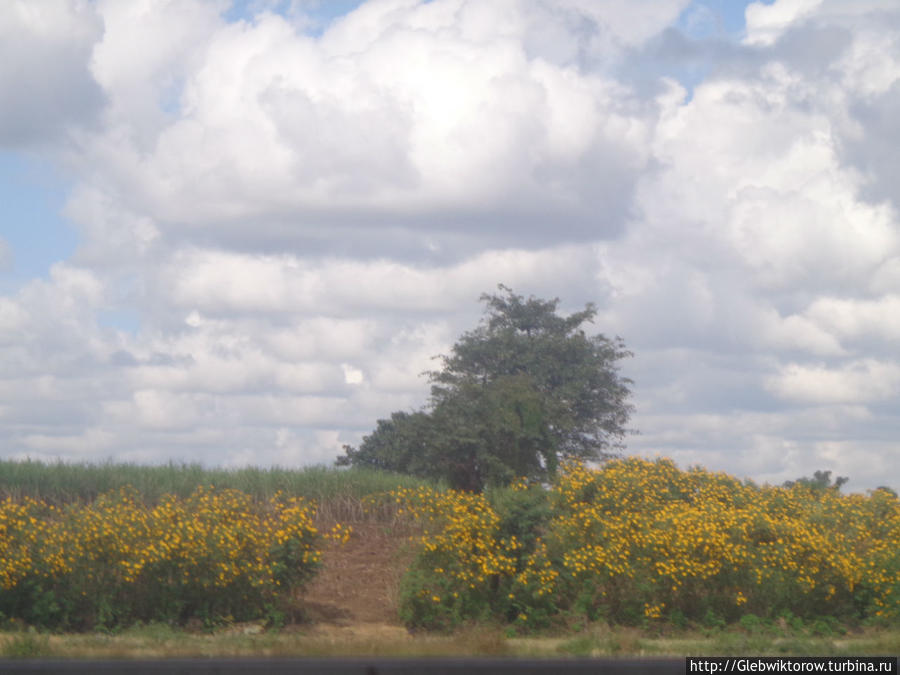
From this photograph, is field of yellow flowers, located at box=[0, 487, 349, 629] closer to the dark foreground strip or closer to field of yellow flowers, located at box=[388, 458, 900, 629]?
field of yellow flowers, located at box=[388, 458, 900, 629]

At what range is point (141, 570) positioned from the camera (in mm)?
14484

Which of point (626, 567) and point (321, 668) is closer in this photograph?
point (321, 668)

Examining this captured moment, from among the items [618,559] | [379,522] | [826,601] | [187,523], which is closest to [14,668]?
[187,523]

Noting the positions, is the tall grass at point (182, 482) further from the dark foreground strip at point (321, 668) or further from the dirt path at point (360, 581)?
the dark foreground strip at point (321, 668)

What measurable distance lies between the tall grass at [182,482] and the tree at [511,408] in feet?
28.0

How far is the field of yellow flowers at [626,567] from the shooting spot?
583 inches

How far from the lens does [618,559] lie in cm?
1482

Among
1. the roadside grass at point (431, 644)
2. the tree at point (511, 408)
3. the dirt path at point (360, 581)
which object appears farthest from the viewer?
the tree at point (511, 408)

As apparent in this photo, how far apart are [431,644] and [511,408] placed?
68.9 ft

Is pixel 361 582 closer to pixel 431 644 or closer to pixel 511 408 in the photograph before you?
pixel 431 644

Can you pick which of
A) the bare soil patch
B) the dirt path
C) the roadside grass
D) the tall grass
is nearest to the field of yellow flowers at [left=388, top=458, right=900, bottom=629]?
the roadside grass

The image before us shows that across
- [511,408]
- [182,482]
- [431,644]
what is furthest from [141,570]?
[511,408]

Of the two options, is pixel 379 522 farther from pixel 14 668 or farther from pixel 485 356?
pixel 485 356

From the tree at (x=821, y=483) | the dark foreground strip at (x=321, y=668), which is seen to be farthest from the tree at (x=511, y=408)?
the dark foreground strip at (x=321, y=668)
